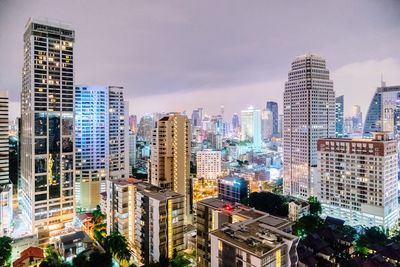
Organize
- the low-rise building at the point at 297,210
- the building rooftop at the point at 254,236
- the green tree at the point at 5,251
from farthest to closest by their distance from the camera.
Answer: the low-rise building at the point at 297,210 < the green tree at the point at 5,251 < the building rooftop at the point at 254,236

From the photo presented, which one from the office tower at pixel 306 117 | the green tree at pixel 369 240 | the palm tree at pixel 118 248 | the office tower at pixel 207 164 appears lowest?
the green tree at pixel 369 240

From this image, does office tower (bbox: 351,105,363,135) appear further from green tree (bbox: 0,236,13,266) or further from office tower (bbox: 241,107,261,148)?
green tree (bbox: 0,236,13,266)

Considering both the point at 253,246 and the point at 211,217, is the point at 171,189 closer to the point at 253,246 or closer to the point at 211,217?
the point at 211,217

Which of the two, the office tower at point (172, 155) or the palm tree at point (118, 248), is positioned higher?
the office tower at point (172, 155)

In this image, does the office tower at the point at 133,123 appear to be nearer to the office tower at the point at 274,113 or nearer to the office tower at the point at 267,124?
the office tower at the point at 267,124

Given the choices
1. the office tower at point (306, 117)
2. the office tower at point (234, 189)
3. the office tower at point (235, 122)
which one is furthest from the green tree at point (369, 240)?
the office tower at point (235, 122)

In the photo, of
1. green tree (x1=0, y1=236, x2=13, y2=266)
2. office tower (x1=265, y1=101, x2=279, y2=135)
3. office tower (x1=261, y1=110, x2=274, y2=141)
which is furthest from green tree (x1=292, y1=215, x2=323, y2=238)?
office tower (x1=265, y1=101, x2=279, y2=135)

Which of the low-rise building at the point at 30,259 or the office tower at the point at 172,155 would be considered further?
the office tower at the point at 172,155

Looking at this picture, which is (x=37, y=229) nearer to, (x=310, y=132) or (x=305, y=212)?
(x=305, y=212)
